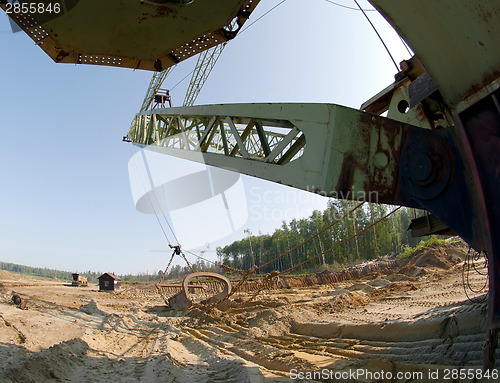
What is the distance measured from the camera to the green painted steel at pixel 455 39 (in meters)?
1.71

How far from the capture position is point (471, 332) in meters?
4.14

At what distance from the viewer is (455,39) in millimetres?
1828

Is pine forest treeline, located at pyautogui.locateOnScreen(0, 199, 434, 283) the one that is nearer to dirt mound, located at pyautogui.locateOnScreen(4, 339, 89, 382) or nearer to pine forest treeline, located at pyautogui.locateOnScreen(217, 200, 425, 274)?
pine forest treeline, located at pyautogui.locateOnScreen(217, 200, 425, 274)

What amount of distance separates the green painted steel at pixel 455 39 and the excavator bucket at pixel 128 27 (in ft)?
6.89

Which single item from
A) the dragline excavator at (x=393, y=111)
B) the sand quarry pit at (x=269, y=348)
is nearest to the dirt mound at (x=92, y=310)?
the sand quarry pit at (x=269, y=348)

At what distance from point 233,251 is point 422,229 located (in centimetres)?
9211

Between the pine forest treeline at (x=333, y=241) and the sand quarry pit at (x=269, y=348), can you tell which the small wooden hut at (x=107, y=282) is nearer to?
the pine forest treeline at (x=333, y=241)

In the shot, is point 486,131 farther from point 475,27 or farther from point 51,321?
point 51,321

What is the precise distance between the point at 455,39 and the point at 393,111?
1.31 m
